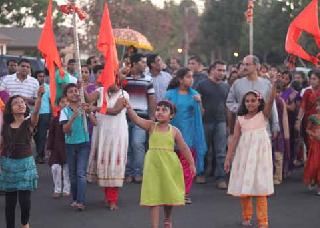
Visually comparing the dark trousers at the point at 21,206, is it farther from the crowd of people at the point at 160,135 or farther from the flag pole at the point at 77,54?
the flag pole at the point at 77,54

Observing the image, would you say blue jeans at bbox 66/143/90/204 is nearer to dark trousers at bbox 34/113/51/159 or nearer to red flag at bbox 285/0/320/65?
red flag at bbox 285/0/320/65

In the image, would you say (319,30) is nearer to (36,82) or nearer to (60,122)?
(60,122)

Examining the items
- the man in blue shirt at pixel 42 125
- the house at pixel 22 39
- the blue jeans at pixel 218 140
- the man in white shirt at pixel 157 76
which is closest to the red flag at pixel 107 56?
the blue jeans at pixel 218 140

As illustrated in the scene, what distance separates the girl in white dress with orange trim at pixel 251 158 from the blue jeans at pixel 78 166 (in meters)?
1.85

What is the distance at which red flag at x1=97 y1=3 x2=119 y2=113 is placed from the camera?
7.98 meters

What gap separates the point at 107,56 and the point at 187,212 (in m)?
2.16

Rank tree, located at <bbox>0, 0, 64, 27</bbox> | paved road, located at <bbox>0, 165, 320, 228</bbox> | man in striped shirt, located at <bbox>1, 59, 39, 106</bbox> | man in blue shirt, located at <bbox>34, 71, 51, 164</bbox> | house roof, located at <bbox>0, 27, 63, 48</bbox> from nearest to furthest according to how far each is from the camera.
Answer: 1. paved road, located at <bbox>0, 165, 320, 228</bbox>
2. man in striped shirt, located at <bbox>1, 59, 39, 106</bbox>
3. man in blue shirt, located at <bbox>34, 71, 51, 164</bbox>
4. tree, located at <bbox>0, 0, 64, 27</bbox>
5. house roof, located at <bbox>0, 27, 63, 48</bbox>

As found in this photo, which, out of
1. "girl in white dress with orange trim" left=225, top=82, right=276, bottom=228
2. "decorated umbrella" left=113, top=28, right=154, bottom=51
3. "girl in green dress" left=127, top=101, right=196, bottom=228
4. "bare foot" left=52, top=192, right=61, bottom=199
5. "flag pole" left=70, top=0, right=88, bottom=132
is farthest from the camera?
"decorated umbrella" left=113, top=28, right=154, bottom=51

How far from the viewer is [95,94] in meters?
8.77

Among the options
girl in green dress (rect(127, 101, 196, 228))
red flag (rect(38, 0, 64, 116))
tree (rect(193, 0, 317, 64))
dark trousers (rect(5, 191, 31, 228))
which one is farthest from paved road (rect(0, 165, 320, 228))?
tree (rect(193, 0, 317, 64))

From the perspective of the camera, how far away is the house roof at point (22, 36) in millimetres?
52509

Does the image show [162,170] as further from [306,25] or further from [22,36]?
[22,36]

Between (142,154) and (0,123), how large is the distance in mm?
3773

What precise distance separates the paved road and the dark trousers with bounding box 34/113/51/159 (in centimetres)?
275
